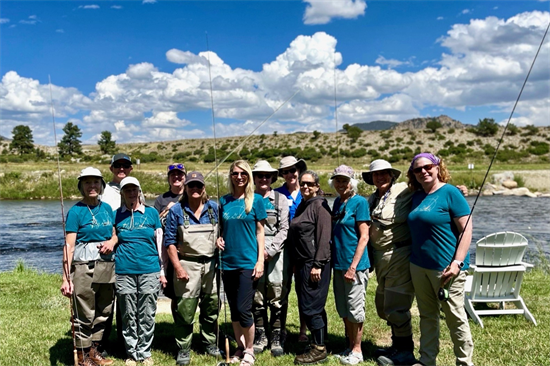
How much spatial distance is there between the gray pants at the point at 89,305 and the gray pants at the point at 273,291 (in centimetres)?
166

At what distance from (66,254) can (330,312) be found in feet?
13.9

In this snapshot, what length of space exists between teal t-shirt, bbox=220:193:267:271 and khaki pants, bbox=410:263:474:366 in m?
1.69

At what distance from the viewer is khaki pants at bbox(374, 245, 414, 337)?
16.5 ft

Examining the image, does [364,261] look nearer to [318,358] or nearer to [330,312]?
[318,358]

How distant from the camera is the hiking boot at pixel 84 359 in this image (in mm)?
5117

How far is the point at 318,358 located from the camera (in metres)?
5.23

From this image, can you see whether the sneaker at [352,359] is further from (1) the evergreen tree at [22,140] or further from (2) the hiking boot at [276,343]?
(1) the evergreen tree at [22,140]

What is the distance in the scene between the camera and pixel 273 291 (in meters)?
5.62

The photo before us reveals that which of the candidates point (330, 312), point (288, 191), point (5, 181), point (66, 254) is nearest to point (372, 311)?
point (330, 312)

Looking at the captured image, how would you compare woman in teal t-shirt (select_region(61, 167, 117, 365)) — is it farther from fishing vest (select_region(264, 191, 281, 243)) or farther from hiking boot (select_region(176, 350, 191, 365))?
fishing vest (select_region(264, 191, 281, 243))

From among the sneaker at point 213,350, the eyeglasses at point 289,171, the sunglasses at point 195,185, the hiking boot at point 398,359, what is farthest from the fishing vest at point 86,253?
the hiking boot at point 398,359

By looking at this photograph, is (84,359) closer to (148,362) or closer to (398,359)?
(148,362)

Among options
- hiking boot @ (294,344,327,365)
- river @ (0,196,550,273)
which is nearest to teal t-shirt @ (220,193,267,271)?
hiking boot @ (294,344,327,365)

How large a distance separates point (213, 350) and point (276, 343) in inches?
29.2
